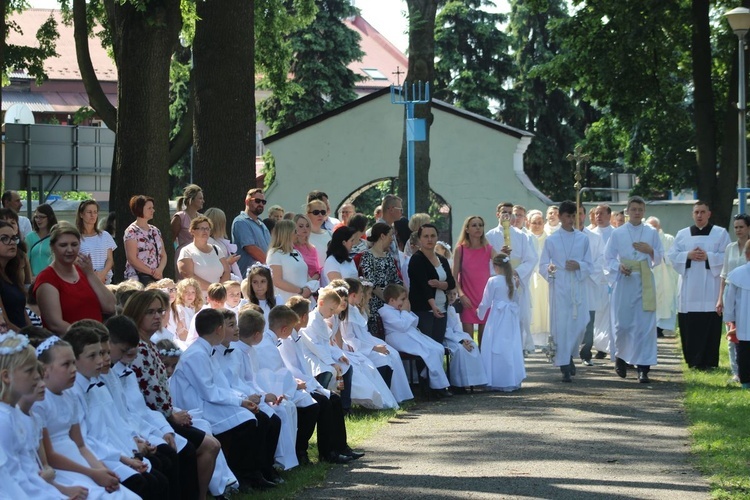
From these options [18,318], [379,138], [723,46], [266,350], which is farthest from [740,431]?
[379,138]

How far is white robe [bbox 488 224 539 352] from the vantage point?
1894 centimetres

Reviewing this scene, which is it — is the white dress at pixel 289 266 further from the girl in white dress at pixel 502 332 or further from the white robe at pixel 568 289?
the white robe at pixel 568 289

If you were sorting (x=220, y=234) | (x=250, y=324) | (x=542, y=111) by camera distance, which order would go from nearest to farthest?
(x=250, y=324) < (x=220, y=234) < (x=542, y=111)

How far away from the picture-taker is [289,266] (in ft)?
45.9

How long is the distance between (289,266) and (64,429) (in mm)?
6835

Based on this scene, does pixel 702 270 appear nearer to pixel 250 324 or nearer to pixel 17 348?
pixel 250 324

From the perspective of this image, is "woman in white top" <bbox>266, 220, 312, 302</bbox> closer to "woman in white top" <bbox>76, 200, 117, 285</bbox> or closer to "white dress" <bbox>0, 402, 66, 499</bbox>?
"woman in white top" <bbox>76, 200, 117, 285</bbox>

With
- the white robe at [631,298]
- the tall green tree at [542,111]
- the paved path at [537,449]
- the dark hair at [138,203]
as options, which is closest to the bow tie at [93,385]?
the paved path at [537,449]

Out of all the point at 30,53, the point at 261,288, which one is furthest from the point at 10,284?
the point at 30,53

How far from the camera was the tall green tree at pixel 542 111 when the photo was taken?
59438 millimetres

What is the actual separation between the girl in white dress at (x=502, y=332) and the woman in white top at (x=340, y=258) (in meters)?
2.14

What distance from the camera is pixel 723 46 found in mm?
32906

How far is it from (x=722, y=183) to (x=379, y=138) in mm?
14262


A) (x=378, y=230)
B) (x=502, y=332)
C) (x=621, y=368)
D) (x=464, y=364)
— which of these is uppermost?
(x=378, y=230)
